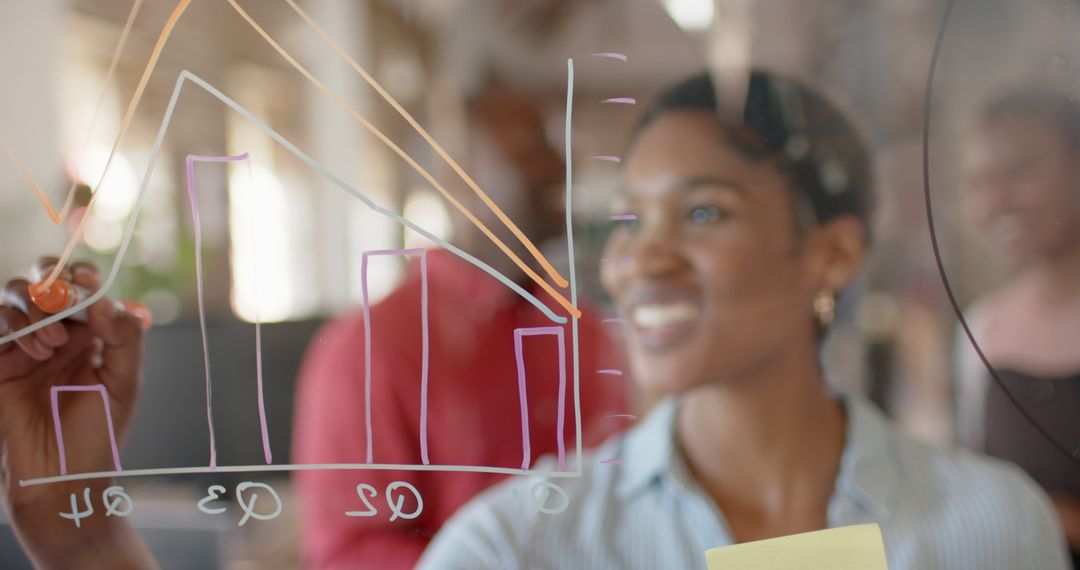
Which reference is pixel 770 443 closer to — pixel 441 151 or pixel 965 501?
pixel 965 501

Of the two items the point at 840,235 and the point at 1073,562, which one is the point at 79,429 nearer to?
→ the point at 840,235

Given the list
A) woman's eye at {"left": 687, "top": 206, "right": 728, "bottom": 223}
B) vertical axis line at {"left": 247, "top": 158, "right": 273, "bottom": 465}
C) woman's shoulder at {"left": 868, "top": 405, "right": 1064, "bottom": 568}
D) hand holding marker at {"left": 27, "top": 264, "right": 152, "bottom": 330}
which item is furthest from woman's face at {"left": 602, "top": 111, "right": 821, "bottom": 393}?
hand holding marker at {"left": 27, "top": 264, "right": 152, "bottom": 330}

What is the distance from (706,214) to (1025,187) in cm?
20

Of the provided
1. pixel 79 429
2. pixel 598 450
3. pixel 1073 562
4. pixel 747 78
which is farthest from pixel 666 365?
pixel 79 429

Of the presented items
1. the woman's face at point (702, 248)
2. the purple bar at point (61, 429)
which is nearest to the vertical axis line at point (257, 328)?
the purple bar at point (61, 429)

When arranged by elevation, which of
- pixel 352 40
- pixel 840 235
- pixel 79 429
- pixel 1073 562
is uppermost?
pixel 352 40

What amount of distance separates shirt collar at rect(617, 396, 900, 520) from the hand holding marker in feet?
1.11

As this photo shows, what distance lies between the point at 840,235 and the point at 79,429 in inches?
19.8

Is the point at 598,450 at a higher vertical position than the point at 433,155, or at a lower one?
lower

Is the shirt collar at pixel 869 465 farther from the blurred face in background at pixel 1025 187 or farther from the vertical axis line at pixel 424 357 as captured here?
the vertical axis line at pixel 424 357

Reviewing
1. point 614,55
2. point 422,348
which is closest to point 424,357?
point 422,348

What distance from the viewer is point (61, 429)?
0.50 meters

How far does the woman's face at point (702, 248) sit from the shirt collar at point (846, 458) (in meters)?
0.05

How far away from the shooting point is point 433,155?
45cm
